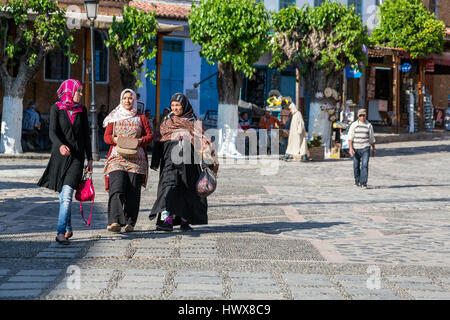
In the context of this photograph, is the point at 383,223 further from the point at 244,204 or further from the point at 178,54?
the point at 178,54

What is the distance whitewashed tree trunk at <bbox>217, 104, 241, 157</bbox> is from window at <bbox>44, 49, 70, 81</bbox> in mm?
5358

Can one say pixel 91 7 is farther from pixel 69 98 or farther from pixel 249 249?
pixel 249 249

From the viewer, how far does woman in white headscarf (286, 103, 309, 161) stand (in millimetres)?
22969

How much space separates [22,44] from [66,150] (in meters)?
14.1

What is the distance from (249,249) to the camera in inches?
323

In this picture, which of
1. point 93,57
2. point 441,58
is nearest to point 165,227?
point 93,57

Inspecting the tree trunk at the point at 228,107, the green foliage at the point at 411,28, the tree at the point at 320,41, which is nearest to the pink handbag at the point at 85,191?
the tree trunk at the point at 228,107

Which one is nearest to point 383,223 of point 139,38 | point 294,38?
point 139,38

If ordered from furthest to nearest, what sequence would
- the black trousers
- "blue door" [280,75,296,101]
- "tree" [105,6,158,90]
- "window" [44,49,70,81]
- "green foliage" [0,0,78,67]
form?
"blue door" [280,75,296,101], "window" [44,49,70,81], "tree" [105,6,158,90], "green foliage" [0,0,78,67], the black trousers

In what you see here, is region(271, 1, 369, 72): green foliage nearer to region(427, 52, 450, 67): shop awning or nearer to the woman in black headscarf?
region(427, 52, 450, 67): shop awning

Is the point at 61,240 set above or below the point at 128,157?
below

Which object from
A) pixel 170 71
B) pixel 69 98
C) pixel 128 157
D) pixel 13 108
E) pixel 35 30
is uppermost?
pixel 35 30

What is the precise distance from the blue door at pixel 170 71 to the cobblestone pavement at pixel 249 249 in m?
13.4

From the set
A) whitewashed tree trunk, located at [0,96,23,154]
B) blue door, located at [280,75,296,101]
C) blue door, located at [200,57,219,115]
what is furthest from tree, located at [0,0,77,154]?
blue door, located at [280,75,296,101]
